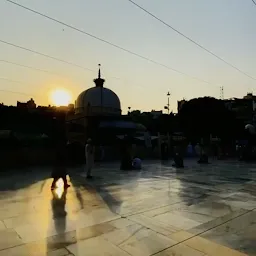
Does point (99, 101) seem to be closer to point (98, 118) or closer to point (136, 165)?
point (98, 118)

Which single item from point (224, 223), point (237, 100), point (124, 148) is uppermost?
point (237, 100)

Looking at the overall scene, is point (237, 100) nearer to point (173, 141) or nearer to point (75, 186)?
point (173, 141)

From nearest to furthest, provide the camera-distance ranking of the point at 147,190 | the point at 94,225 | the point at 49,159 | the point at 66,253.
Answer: the point at 66,253, the point at 94,225, the point at 147,190, the point at 49,159

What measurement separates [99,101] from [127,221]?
41.5 m

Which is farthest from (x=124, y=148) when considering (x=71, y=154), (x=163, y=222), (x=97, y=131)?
(x=97, y=131)

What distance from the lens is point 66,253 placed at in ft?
15.2

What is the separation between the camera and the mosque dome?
46.6m

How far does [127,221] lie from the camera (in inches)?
253

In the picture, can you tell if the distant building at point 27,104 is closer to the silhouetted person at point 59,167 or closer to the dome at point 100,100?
the dome at point 100,100

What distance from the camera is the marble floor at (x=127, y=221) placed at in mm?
4906

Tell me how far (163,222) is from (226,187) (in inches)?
225

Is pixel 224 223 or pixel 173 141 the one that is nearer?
pixel 224 223

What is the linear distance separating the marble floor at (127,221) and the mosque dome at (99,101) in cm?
3624

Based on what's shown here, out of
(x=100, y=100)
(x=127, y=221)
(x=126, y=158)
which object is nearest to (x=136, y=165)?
(x=126, y=158)
